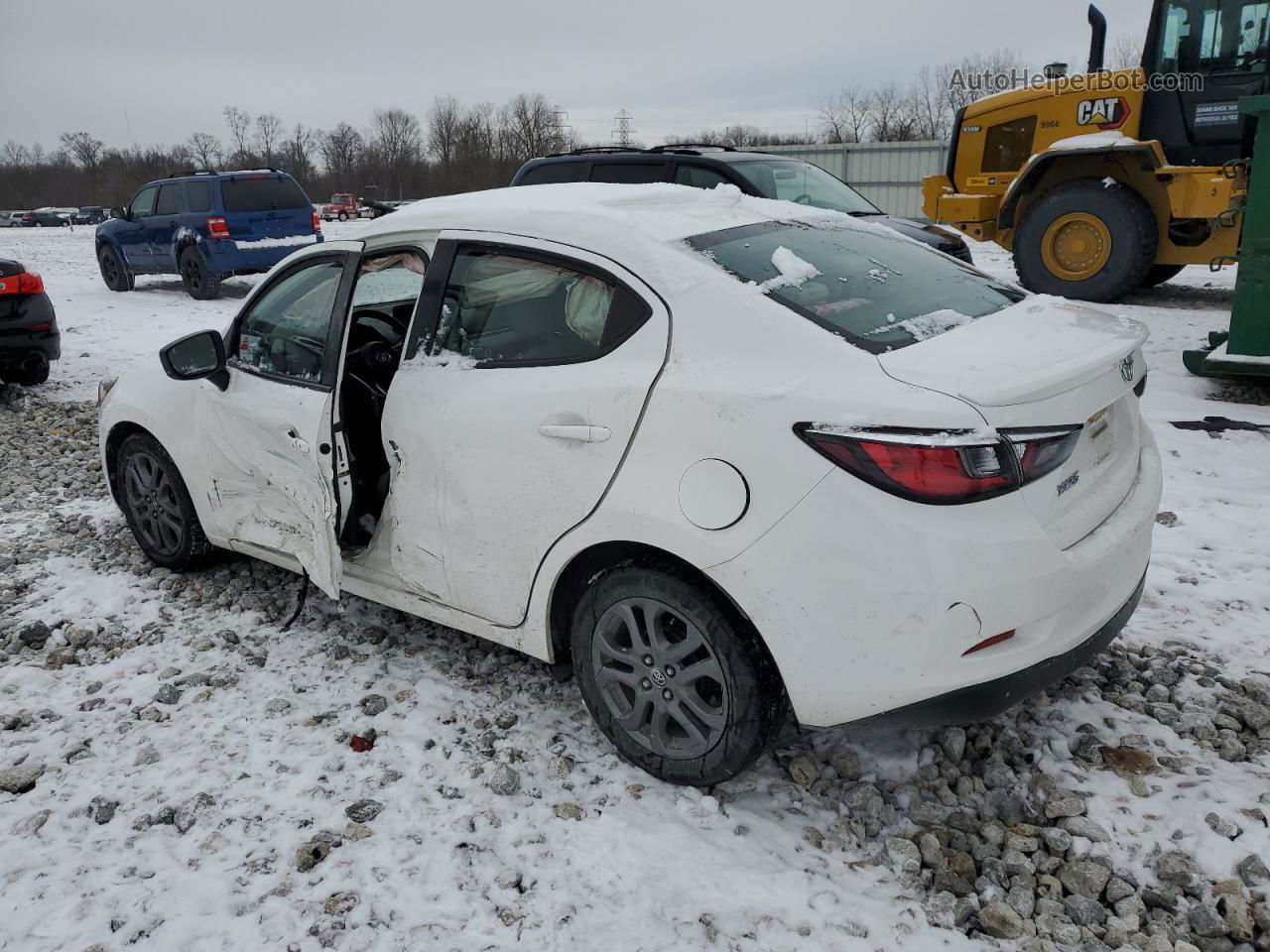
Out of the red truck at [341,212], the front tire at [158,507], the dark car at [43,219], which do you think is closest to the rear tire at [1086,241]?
the front tire at [158,507]

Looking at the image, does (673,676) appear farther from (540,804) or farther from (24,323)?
(24,323)

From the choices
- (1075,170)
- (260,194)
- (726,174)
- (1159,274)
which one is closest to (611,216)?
(726,174)

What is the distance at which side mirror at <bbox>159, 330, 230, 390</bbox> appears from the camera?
3.79 meters

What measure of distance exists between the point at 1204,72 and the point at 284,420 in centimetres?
989

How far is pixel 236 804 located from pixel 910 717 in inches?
78.9

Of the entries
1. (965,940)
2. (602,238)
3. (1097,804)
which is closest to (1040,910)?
(965,940)

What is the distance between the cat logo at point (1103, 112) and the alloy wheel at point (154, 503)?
9.90m

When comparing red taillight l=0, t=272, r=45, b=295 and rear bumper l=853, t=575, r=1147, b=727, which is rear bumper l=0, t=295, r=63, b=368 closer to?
red taillight l=0, t=272, r=45, b=295

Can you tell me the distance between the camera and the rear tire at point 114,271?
15.6m

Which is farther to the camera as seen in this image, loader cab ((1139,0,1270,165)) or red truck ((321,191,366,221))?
red truck ((321,191,366,221))

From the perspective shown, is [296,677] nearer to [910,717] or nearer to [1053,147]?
[910,717]

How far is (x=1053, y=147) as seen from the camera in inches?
388

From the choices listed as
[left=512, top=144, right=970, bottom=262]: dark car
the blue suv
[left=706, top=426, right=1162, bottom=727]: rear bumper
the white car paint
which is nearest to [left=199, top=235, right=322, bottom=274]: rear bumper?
the blue suv

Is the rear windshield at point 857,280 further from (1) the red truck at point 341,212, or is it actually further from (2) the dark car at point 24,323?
(1) the red truck at point 341,212
